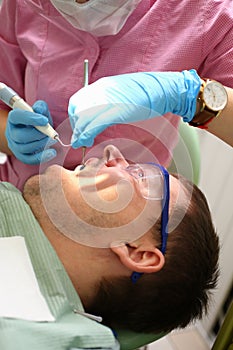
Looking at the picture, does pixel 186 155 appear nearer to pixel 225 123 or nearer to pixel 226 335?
pixel 225 123

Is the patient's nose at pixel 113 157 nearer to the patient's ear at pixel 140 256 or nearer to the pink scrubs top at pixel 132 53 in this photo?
the pink scrubs top at pixel 132 53

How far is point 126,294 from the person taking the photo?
126 centimetres

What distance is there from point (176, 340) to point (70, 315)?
172 centimetres

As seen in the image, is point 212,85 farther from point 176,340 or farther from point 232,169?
point 176,340

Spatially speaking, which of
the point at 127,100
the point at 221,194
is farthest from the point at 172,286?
the point at 221,194

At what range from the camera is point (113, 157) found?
137 cm

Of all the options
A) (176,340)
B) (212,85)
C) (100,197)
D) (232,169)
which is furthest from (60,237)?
(176,340)

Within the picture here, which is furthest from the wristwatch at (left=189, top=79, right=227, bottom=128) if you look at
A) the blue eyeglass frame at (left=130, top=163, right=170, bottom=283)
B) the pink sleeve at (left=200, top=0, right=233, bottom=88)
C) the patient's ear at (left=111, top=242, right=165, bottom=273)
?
the patient's ear at (left=111, top=242, right=165, bottom=273)

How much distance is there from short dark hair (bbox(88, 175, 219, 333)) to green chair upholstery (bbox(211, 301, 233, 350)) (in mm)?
1043

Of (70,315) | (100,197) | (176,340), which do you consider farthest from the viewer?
(176,340)

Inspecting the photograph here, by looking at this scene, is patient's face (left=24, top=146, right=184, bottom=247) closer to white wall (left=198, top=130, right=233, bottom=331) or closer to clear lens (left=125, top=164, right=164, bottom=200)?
clear lens (left=125, top=164, right=164, bottom=200)

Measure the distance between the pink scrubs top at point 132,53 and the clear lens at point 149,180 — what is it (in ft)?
0.33

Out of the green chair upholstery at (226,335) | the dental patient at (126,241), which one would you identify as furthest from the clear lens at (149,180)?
the green chair upholstery at (226,335)

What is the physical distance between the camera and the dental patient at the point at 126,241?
1.25m
